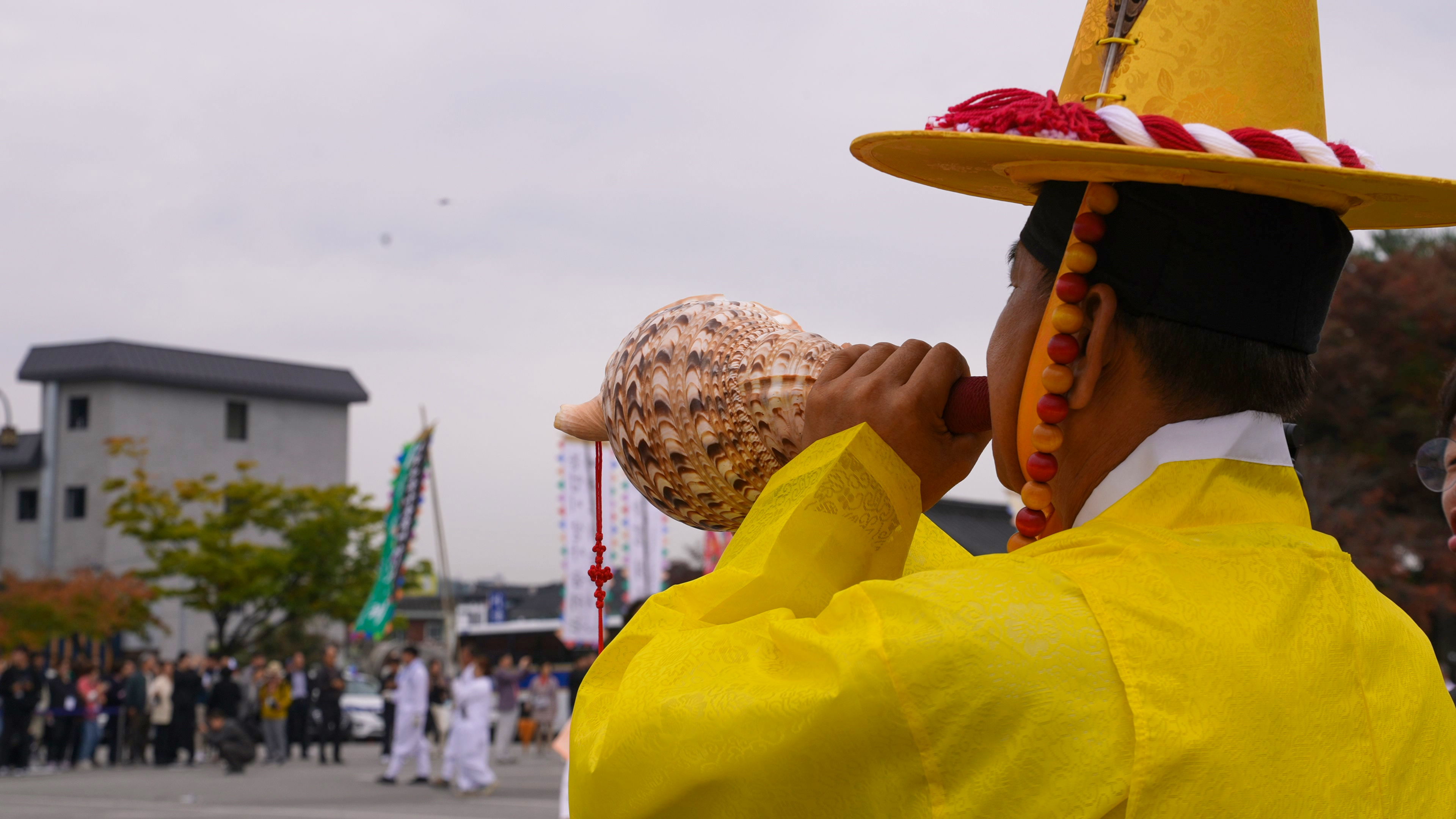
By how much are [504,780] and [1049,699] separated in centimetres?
1857

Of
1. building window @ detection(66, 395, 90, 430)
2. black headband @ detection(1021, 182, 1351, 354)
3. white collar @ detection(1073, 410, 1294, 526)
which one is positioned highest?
building window @ detection(66, 395, 90, 430)

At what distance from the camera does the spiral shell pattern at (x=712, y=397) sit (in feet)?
5.10

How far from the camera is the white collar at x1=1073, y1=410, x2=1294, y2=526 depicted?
4.57 ft

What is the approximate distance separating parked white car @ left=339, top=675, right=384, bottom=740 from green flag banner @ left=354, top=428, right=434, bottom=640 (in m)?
13.0

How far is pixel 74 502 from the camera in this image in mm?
43469

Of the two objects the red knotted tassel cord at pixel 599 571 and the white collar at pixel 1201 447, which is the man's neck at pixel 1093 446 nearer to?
the white collar at pixel 1201 447

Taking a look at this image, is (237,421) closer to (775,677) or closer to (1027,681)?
(775,677)

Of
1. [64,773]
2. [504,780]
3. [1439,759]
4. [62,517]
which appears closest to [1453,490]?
[1439,759]

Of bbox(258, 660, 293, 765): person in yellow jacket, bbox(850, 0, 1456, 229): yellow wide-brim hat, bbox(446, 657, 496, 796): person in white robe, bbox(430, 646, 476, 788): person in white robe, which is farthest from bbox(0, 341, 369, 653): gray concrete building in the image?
bbox(850, 0, 1456, 229): yellow wide-brim hat

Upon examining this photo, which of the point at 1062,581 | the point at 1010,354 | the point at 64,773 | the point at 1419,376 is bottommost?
the point at 64,773

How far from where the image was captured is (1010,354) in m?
1.46

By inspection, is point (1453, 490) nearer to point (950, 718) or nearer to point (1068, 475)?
point (1068, 475)

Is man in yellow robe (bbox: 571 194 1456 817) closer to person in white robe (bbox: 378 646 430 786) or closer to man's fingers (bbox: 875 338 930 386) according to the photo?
man's fingers (bbox: 875 338 930 386)

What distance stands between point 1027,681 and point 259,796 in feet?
53.2
